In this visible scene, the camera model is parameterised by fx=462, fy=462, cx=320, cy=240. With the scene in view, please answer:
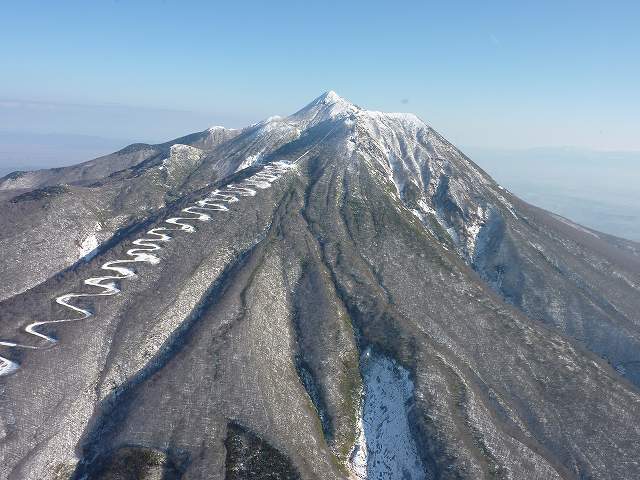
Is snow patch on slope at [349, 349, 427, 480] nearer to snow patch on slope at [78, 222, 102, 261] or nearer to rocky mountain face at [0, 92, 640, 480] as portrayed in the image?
rocky mountain face at [0, 92, 640, 480]

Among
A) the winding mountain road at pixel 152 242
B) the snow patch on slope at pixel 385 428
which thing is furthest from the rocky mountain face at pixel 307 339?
the winding mountain road at pixel 152 242

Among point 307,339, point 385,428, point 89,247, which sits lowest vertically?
point 385,428

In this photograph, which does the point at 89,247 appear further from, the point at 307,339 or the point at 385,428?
the point at 385,428

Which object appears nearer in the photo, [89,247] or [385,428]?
[385,428]

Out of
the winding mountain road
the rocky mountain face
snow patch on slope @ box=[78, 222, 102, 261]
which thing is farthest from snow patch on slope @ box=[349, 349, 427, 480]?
snow patch on slope @ box=[78, 222, 102, 261]

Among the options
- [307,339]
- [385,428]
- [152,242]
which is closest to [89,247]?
[152,242]

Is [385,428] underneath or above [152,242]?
underneath

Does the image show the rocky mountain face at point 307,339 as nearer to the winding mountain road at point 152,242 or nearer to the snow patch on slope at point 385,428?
the snow patch on slope at point 385,428

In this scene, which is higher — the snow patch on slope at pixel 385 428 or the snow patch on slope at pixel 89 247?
the snow patch on slope at pixel 89 247

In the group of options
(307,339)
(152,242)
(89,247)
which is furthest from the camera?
(89,247)

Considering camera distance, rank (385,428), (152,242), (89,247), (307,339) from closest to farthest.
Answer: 1. (385,428)
2. (307,339)
3. (152,242)
4. (89,247)
